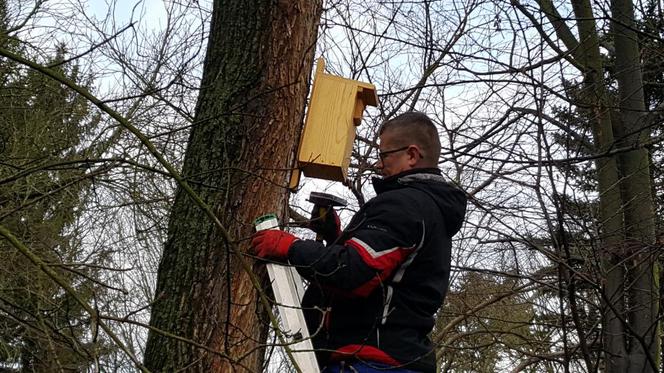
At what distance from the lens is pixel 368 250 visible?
226 cm

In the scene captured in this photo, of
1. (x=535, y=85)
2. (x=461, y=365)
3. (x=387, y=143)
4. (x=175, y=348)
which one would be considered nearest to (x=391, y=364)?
(x=175, y=348)

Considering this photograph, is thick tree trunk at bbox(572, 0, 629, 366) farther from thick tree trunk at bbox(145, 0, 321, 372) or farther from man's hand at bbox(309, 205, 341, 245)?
thick tree trunk at bbox(145, 0, 321, 372)

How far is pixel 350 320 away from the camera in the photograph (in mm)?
2369

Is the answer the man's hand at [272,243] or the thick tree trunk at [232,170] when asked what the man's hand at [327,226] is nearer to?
the thick tree trunk at [232,170]

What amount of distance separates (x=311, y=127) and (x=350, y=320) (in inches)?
28.8

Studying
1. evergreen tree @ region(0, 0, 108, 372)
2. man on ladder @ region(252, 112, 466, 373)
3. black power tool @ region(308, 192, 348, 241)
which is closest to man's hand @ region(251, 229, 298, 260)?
man on ladder @ region(252, 112, 466, 373)

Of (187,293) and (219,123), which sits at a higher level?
(219,123)

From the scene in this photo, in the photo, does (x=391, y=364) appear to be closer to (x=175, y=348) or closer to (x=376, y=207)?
(x=376, y=207)

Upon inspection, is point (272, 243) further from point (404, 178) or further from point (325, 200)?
point (404, 178)

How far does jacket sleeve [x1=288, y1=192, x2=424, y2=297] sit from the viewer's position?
2.23 metres

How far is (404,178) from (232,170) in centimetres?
65

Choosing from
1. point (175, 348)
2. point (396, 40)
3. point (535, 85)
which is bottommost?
point (175, 348)

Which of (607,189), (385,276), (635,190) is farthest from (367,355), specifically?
(635,190)

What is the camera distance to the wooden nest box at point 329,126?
259 cm
